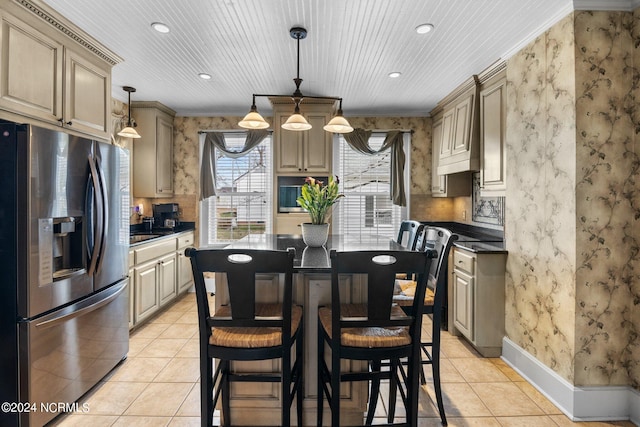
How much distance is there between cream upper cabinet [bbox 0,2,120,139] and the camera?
1.98 meters

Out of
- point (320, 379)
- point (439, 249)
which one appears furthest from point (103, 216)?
point (439, 249)

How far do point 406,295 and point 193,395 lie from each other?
5.25 feet

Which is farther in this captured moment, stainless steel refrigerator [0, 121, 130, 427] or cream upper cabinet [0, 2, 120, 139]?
cream upper cabinet [0, 2, 120, 139]

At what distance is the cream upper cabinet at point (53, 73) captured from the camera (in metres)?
1.98

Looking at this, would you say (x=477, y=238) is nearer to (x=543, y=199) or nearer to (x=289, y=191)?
(x=543, y=199)

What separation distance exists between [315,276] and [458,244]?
6.31ft

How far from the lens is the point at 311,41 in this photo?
109 inches

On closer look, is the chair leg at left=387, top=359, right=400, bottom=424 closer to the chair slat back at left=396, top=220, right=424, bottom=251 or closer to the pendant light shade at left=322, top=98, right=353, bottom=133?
the chair slat back at left=396, top=220, right=424, bottom=251

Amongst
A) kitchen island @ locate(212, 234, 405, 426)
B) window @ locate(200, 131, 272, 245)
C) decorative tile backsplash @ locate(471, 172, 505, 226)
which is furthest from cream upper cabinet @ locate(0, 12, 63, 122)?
decorative tile backsplash @ locate(471, 172, 505, 226)

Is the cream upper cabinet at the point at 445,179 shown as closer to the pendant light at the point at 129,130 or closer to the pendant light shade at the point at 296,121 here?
the pendant light shade at the point at 296,121

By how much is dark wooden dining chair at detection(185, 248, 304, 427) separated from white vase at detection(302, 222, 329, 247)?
0.87m

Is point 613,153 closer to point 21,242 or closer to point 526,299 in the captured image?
point 526,299

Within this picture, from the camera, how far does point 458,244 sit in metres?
3.34

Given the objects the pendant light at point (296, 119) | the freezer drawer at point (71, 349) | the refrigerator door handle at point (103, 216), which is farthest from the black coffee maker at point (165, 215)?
the pendant light at point (296, 119)
